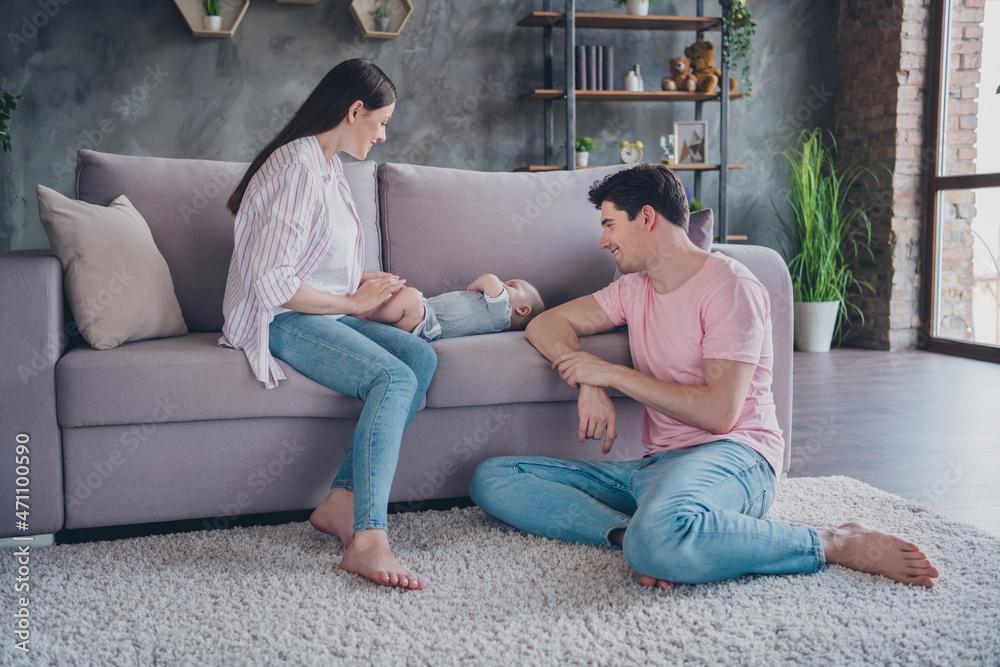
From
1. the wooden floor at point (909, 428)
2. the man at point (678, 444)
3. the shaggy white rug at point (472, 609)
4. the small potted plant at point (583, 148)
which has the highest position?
the small potted plant at point (583, 148)

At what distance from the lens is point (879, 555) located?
1484 millimetres

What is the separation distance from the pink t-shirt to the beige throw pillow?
1149mm

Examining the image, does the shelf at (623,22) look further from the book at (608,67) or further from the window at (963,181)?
the window at (963,181)

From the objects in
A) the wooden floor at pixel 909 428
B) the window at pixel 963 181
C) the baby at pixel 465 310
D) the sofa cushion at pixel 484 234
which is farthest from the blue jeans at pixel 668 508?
the window at pixel 963 181

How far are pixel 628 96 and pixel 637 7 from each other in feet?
1.65

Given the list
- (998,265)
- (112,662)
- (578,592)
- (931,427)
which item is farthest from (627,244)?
(998,265)

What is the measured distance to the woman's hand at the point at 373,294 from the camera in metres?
1.85

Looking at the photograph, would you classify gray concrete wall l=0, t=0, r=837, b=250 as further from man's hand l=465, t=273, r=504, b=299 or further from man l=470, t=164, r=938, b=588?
man l=470, t=164, r=938, b=588

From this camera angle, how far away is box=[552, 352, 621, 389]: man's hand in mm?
1714

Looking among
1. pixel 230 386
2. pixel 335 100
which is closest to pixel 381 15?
pixel 335 100

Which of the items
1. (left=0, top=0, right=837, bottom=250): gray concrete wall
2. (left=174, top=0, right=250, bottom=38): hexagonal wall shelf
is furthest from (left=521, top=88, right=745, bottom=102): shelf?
(left=174, top=0, right=250, bottom=38): hexagonal wall shelf

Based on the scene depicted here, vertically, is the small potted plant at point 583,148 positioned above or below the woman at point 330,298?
above

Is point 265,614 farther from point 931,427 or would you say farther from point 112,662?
point 931,427

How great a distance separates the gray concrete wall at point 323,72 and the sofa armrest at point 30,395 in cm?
282
